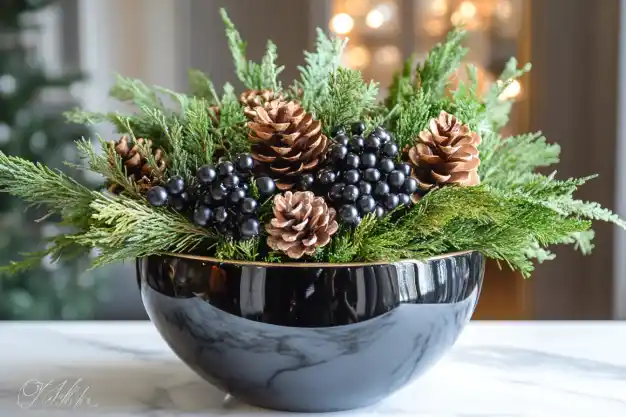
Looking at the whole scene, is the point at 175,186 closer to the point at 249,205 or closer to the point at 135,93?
the point at 249,205

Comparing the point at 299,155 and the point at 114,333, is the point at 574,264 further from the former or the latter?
the point at 299,155

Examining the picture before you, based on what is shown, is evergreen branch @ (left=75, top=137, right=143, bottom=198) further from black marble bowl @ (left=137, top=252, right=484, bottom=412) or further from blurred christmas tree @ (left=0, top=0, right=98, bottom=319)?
blurred christmas tree @ (left=0, top=0, right=98, bottom=319)

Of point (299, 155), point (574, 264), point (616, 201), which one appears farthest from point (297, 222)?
point (574, 264)

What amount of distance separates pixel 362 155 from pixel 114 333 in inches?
17.4

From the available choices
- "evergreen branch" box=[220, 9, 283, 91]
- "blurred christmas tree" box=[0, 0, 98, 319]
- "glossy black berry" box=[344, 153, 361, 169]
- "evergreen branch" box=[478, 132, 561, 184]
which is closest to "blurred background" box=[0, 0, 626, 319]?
"blurred christmas tree" box=[0, 0, 98, 319]

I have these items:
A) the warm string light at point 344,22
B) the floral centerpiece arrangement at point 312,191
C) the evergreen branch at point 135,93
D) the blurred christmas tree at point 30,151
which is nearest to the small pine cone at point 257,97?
the floral centerpiece arrangement at point 312,191

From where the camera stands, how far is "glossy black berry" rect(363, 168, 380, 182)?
0.42 metres

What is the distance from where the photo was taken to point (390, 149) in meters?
0.43

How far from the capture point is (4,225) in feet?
5.26

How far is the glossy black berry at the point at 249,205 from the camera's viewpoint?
41 centimetres

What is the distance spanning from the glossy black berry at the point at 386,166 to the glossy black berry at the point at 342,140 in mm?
28

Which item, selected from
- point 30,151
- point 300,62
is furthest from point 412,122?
point 300,62

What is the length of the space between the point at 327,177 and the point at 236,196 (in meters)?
0.06

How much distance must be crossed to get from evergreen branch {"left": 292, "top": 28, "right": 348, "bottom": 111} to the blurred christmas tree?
3.77 feet
